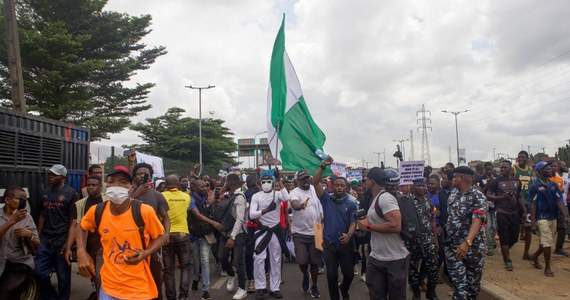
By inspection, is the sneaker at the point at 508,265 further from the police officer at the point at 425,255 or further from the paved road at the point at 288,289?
the police officer at the point at 425,255

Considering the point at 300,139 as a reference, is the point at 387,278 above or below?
Result: below

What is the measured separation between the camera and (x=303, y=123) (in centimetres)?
738

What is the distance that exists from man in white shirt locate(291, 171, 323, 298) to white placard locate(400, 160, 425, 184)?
158cm

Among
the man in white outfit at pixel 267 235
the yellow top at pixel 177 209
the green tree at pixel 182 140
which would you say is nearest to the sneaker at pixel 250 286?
the man in white outfit at pixel 267 235

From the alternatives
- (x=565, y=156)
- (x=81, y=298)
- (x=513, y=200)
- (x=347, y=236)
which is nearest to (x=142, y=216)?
(x=347, y=236)

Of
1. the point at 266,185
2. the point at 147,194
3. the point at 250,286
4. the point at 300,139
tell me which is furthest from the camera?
the point at 250,286

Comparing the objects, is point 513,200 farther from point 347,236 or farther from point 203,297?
point 203,297

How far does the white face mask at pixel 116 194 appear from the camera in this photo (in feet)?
12.3

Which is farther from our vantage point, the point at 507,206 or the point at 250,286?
the point at 507,206

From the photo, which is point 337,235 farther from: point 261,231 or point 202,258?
point 202,258

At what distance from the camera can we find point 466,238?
17.6 ft

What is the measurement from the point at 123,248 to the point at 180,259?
10.2 feet

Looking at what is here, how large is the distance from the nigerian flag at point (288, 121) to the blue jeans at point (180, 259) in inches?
71.5

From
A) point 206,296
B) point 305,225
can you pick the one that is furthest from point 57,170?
point 305,225
